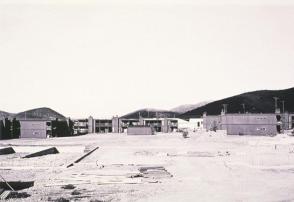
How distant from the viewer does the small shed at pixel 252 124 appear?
8025 cm

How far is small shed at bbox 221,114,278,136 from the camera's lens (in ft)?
263

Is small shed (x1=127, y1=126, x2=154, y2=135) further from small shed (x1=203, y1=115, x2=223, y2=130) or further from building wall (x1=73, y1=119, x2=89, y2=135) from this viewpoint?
building wall (x1=73, y1=119, x2=89, y2=135)

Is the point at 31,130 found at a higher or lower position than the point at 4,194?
higher

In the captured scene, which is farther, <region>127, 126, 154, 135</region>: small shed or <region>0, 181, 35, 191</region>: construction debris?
<region>127, 126, 154, 135</region>: small shed

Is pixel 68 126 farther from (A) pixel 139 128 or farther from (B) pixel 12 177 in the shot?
(B) pixel 12 177

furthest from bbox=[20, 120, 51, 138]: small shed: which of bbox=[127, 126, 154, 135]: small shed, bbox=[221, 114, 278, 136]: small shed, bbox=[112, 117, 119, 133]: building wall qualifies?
bbox=[221, 114, 278, 136]: small shed

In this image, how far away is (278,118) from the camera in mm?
82500

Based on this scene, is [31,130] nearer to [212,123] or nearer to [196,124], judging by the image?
[212,123]

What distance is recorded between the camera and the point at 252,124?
81562mm

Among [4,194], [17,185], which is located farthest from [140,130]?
[4,194]

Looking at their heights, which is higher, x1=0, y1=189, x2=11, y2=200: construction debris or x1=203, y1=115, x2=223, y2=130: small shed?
x1=203, y1=115, x2=223, y2=130: small shed

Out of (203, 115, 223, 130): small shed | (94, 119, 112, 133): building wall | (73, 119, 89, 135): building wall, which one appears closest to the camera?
(203, 115, 223, 130): small shed

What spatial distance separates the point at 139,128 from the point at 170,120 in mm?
22951

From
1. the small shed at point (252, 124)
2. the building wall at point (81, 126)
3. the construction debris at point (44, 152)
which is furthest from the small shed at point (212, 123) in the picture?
the construction debris at point (44, 152)
